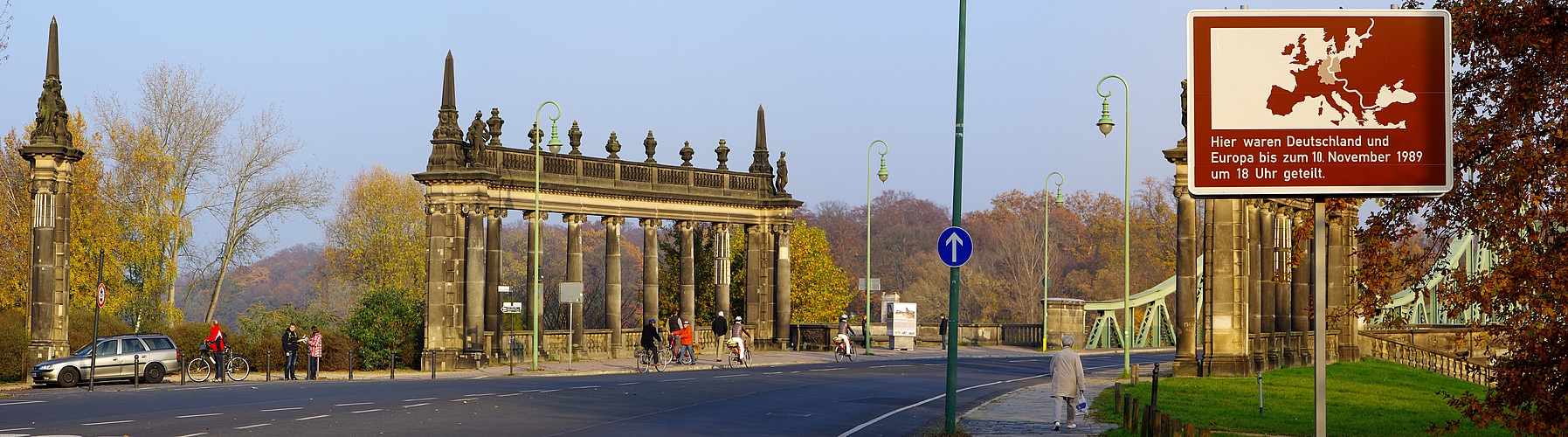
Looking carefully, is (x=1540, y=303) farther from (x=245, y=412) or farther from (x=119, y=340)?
(x=119, y=340)

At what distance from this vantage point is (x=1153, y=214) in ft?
339

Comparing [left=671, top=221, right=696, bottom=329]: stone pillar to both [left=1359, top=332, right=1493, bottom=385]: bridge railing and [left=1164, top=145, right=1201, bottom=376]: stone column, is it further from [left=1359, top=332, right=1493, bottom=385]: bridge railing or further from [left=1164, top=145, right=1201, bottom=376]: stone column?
[left=1359, top=332, right=1493, bottom=385]: bridge railing

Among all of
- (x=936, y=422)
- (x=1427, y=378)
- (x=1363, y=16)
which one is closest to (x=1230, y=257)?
(x=1427, y=378)

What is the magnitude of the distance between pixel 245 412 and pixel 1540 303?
55.6 feet

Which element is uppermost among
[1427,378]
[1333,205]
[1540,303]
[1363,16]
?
[1363,16]

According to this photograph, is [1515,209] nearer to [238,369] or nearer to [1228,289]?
[1228,289]

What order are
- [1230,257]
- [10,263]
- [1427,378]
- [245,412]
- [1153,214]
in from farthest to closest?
[1153,214]
[10,263]
[1427,378]
[1230,257]
[245,412]

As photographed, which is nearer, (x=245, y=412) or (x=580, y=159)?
(x=245, y=412)

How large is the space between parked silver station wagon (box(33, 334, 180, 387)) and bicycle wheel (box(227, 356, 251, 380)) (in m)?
1.22

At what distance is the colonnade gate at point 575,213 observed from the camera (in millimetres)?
40094

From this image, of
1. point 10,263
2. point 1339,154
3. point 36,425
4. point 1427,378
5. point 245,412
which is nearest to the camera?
point 1339,154

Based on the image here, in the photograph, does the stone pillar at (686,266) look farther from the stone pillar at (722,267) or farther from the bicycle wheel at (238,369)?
the bicycle wheel at (238,369)

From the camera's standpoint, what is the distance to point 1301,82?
375 inches

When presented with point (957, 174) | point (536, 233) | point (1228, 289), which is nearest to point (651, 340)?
point (536, 233)
